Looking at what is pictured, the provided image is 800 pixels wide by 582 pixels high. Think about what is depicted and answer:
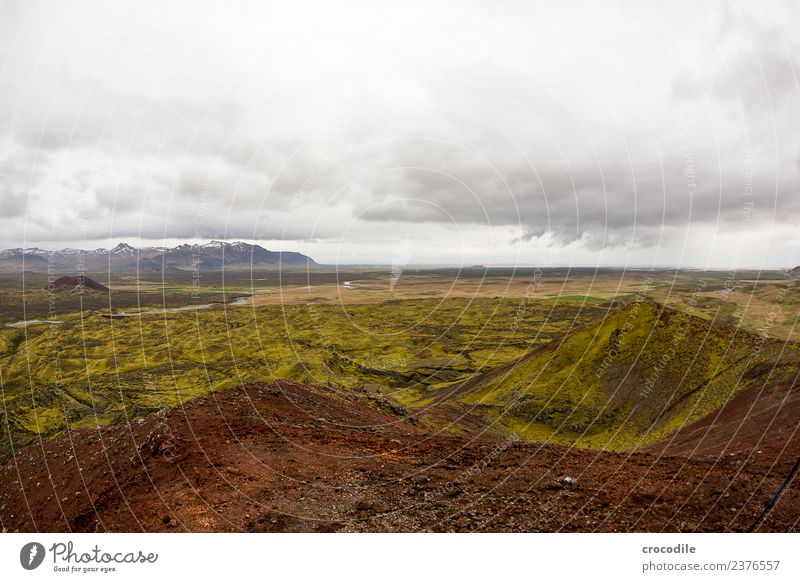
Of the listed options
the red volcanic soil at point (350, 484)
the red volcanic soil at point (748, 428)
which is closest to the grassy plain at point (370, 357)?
the red volcanic soil at point (748, 428)

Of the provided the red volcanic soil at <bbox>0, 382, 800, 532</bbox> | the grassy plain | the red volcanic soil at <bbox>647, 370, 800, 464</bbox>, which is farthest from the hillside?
the red volcanic soil at <bbox>0, 382, 800, 532</bbox>

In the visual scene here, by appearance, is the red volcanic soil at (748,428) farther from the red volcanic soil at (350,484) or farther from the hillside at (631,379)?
the hillside at (631,379)

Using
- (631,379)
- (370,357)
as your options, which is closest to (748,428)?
(631,379)

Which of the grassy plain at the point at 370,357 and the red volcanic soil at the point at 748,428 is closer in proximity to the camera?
the red volcanic soil at the point at 748,428

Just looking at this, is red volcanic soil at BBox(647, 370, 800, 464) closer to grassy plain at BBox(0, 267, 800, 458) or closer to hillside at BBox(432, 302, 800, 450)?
hillside at BBox(432, 302, 800, 450)

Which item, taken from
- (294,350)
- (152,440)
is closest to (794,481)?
(152,440)

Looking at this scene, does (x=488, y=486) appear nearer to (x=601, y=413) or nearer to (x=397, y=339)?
(x=601, y=413)

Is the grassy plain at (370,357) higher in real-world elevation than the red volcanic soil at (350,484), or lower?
lower
